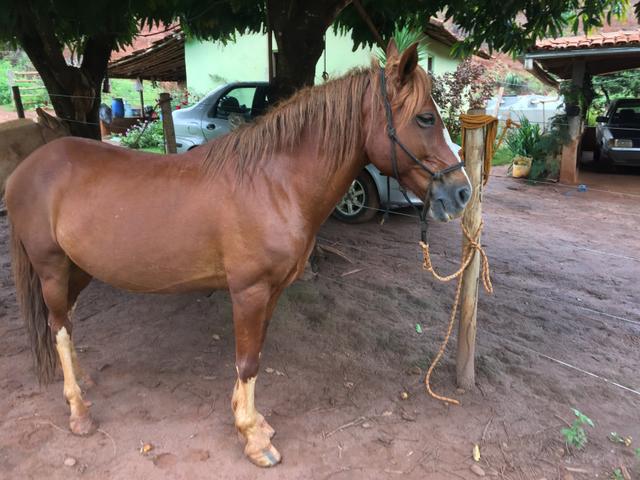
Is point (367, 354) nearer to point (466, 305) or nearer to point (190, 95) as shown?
point (466, 305)

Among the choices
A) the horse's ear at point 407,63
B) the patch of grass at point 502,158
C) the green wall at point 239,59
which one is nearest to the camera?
the horse's ear at point 407,63

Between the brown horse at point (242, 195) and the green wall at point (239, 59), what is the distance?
1250 cm

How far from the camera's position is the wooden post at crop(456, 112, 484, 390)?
2602 millimetres

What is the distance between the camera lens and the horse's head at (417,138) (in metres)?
1.96

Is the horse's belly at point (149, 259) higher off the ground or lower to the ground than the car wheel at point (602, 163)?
higher

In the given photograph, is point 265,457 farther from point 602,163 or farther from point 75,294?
point 602,163

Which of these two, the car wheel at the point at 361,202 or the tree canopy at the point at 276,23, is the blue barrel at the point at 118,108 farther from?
the car wheel at the point at 361,202

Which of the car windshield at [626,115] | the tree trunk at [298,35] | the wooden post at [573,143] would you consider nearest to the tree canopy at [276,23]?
the tree trunk at [298,35]

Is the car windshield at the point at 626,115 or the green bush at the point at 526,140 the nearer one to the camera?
the green bush at the point at 526,140

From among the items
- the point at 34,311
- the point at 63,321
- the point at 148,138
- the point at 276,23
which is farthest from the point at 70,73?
the point at 148,138

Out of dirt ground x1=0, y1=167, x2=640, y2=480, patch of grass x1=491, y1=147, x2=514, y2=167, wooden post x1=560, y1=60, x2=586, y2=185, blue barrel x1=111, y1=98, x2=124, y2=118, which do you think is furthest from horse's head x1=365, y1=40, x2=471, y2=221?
blue barrel x1=111, y1=98, x2=124, y2=118

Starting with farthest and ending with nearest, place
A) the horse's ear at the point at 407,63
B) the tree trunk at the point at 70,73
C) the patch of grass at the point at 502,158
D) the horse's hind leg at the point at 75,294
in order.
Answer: the patch of grass at the point at 502,158
the tree trunk at the point at 70,73
the horse's hind leg at the point at 75,294
the horse's ear at the point at 407,63

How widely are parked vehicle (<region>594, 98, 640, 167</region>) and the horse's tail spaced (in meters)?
12.5

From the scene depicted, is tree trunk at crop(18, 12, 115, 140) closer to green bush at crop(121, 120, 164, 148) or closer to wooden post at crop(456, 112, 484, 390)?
wooden post at crop(456, 112, 484, 390)
